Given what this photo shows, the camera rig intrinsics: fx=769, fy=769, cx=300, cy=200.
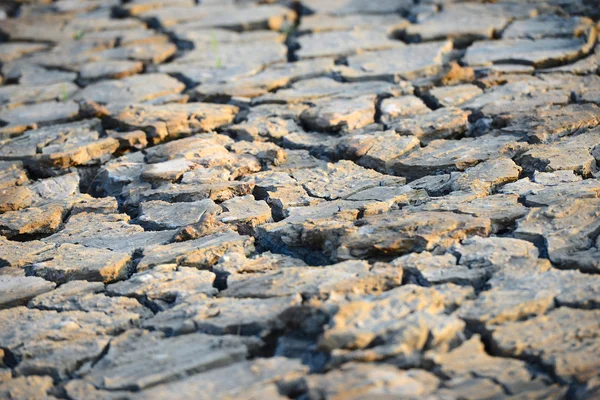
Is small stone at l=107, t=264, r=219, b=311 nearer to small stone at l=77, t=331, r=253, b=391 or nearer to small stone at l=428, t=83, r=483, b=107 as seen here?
small stone at l=77, t=331, r=253, b=391

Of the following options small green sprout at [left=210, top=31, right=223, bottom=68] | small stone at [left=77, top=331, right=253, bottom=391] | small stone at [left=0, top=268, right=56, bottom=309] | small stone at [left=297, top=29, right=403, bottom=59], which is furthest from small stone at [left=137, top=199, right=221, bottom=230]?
small stone at [left=297, top=29, right=403, bottom=59]

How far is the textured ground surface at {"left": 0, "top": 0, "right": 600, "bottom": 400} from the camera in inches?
63.7

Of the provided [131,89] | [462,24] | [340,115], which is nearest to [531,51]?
[462,24]

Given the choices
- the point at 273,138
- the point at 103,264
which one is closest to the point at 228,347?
the point at 103,264

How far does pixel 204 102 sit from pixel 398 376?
211cm

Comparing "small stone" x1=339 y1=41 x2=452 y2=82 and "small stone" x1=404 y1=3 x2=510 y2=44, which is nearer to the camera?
"small stone" x1=339 y1=41 x2=452 y2=82

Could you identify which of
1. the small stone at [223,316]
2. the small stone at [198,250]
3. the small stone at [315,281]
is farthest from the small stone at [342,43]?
the small stone at [223,316]

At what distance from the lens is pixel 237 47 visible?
4.06 m

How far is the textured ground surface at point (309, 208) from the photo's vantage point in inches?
63.7

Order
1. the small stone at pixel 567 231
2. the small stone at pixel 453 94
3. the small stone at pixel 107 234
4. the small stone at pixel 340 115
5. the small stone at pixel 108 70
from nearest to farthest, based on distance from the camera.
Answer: the small stone at pixel 567 231
the small stone at pixel 107 234
the small stone at pixel 340 115
the small stone at pixel 453 94
the small stone at pixel 108 70

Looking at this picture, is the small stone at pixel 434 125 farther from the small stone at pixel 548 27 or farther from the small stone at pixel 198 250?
the small stone at pixel 548 27

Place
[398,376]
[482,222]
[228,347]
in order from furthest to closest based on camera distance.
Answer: [482,222] < [228,347] < [398,376]

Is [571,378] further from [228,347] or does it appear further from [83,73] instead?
[83,73]

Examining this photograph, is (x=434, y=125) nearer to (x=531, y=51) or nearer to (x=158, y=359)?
(x=531, y=51)
